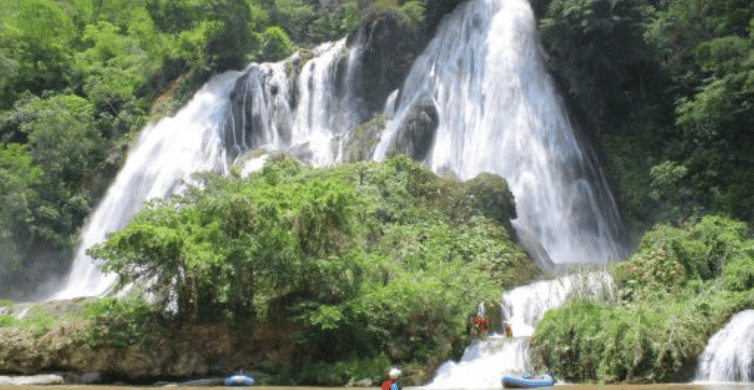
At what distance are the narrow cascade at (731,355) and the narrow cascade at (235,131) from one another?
699 inches

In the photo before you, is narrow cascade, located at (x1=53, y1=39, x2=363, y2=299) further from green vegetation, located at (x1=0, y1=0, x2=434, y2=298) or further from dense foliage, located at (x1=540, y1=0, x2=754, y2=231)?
dense foliage, located at (x1=540, y1=0, x2=754, y2=231)

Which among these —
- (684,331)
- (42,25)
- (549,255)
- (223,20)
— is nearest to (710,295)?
(684,331)

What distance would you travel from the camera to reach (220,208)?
17.3m

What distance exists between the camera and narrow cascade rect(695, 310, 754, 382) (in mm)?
14000

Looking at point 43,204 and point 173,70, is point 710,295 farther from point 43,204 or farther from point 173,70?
point 173,70

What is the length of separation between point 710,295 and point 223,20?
29.3 m

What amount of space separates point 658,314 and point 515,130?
1553 centimetres

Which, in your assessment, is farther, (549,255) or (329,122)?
(329,122)

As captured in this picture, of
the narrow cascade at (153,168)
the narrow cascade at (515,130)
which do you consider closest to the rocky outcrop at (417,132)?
the narrow cascade at (515,130)

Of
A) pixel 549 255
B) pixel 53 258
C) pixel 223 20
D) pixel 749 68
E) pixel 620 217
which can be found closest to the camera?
pixel 749 68

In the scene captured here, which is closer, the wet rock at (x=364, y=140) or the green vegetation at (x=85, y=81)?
the wet rock at (x=364, y=140)

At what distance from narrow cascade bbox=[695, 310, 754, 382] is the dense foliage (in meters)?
10.7

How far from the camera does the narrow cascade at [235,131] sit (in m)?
31.4

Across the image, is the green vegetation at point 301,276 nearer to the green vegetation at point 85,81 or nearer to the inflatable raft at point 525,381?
the inflatable raft at point 525,381
